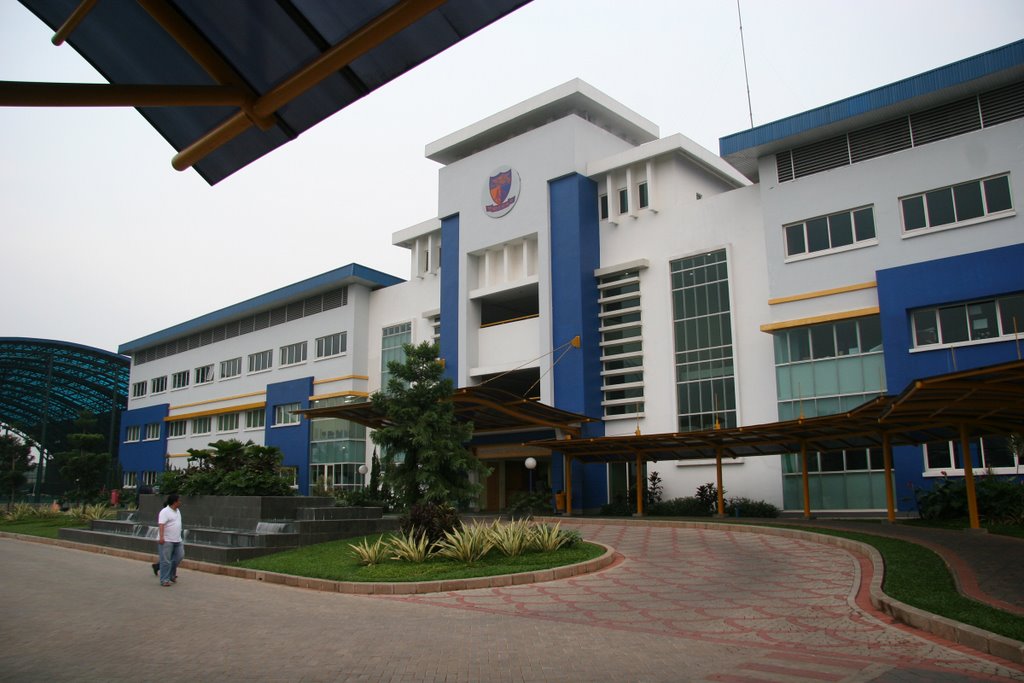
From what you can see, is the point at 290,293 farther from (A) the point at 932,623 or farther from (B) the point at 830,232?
(A) the point at 932,623

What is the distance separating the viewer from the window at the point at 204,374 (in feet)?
163

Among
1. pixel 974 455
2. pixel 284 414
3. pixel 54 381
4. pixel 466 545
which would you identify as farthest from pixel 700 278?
pixel 54 381

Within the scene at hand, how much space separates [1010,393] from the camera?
11.5 metres

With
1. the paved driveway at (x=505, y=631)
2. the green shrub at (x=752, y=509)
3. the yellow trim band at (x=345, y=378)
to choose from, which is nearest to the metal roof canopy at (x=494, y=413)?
the green shrub at (x=752, y=509)

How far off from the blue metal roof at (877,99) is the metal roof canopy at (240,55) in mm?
21656

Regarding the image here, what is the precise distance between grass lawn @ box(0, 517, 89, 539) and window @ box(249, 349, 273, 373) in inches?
604

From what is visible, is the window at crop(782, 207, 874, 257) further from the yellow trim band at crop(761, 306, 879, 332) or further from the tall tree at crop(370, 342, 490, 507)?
the tall tree at crop(370, 342, 490, 507)

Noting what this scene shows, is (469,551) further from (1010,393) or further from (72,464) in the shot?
(72,464)

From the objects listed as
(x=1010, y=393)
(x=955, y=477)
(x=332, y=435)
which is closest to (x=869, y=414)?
(x=1010, y=393)

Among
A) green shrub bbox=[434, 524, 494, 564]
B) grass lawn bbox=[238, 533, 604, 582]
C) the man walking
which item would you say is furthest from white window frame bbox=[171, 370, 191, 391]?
green shrub bbox=[434, 524, 494, 564]

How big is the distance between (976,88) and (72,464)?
4102 centimetres

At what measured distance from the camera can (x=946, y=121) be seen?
2142 cm

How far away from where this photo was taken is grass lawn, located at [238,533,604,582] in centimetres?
1259

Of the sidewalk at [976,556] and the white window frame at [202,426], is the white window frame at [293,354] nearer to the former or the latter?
the white window frame at [202,426]
